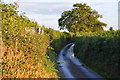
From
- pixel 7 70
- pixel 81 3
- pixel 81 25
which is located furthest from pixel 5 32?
pixel 81 3

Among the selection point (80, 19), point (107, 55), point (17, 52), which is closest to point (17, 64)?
point (17, 52)

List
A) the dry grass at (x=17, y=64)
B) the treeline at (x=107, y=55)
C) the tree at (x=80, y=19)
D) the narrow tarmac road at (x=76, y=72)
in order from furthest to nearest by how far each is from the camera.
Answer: the tree at (x=80, y=19) → the narrow tarmac road at (x=76, y=72) → the treeline at (x=107, y=55) → the dry grass at (x=17, y=64)

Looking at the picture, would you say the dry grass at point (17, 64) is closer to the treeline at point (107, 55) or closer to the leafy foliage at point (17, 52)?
the leafy foliage at point (17, 52)

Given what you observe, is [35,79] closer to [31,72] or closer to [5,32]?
[31,72]

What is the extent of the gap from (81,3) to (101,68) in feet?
191

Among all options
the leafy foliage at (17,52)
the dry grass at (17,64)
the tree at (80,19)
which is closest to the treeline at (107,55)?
the leafy foliage at (17,52)

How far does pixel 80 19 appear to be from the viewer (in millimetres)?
69250

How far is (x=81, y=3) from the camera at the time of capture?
73.4 metres

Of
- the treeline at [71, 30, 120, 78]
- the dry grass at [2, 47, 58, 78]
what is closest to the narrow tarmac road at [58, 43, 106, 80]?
the treeline at [71, 30, 120, 78]

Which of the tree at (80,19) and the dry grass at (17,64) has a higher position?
the tree at (80,19)

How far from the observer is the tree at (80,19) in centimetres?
6912

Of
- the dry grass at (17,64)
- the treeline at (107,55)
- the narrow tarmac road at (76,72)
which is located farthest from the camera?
the narrow tarmac road at (76,72)

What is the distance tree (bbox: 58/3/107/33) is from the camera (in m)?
69.1

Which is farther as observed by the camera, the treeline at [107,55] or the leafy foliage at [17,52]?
the treeline at [107,55]
